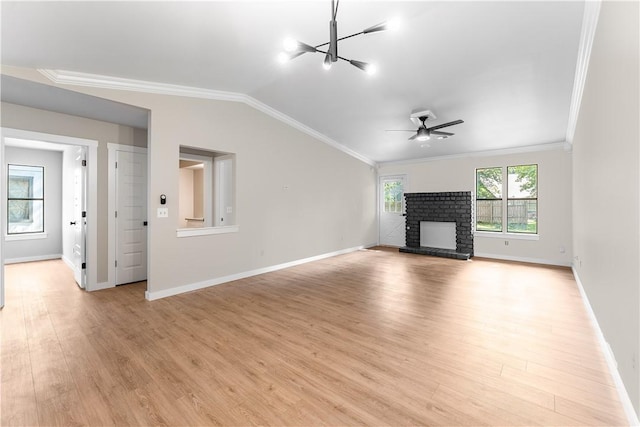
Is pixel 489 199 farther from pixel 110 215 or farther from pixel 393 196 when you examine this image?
pixel 110 215

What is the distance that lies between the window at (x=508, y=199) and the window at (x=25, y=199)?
10.4 metres

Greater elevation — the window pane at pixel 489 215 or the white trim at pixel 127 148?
the white trim at pixel 127 148

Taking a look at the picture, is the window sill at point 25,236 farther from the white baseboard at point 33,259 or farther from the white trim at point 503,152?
the white trim at point 503,152

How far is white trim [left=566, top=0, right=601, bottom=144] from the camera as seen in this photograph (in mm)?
2348

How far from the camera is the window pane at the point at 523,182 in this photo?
250 inches

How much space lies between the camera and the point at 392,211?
28.5 feet

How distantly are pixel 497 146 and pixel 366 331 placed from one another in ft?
19.2

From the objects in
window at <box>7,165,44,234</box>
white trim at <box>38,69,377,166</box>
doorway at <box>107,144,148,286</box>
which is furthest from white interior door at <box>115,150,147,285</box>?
window at <box>7,165,44,234</box>

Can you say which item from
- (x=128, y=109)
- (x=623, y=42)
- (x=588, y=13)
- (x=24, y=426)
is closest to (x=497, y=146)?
(x=588, y=13)

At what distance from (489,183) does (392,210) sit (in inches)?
107

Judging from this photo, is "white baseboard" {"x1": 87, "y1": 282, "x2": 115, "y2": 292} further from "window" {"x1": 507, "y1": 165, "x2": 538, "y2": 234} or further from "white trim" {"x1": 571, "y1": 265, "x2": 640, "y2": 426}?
"window" {"x1": 507, "y1": 165, "x2": 538, "y2": 234}

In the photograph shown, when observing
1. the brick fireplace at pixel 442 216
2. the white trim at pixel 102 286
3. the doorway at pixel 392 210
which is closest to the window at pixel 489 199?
the brick fireplace at pixel 442 216

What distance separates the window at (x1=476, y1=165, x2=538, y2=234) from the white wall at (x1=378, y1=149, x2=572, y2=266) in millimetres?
142

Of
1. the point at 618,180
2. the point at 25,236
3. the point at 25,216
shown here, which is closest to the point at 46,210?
the point at 25,216
